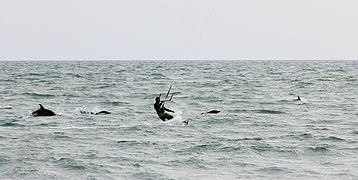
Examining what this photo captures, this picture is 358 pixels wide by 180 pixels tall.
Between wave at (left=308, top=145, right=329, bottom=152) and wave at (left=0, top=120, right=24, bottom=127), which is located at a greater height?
wave at (left=0, top=120, right=24, bottom=127)

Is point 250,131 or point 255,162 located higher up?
point 250,131

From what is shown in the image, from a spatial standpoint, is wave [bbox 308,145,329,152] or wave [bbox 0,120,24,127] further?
wave [bbox 0,120,24,127]

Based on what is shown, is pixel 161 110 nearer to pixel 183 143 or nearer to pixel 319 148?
pixel 183 143

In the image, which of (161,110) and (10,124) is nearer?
(161,110)

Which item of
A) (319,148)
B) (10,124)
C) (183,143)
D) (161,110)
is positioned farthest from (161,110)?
(319,148)

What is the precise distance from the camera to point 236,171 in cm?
1658

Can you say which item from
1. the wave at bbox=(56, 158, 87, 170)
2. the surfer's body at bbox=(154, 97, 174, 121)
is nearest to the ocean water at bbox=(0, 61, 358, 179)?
the wave at bbox=(56, 158, 87, 170)

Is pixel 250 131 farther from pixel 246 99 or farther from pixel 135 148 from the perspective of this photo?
pixel 246 99

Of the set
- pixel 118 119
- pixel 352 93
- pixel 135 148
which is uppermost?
pixel 352 93

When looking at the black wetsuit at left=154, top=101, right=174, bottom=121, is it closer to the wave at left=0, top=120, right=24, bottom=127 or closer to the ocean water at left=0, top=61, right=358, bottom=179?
the ocean water at left=0, top=61, right=358, bottom=179

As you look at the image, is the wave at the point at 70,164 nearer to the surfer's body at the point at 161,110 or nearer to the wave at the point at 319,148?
the wave at the point at 319,148

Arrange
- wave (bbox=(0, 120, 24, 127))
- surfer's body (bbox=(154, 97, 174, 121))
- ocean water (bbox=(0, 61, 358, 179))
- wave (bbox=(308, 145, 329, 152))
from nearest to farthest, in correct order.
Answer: ocean water (bbox=(0, 61, 358, 179)) → wave (bbox=(308, 145, 329, 152)) → surfer's body (bbox=(154, 97, 174, 121)) → wave (bbox=(0, 120, 24, 127))

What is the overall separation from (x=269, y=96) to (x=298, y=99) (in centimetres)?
445

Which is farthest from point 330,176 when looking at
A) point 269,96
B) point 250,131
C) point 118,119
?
point 269,96
